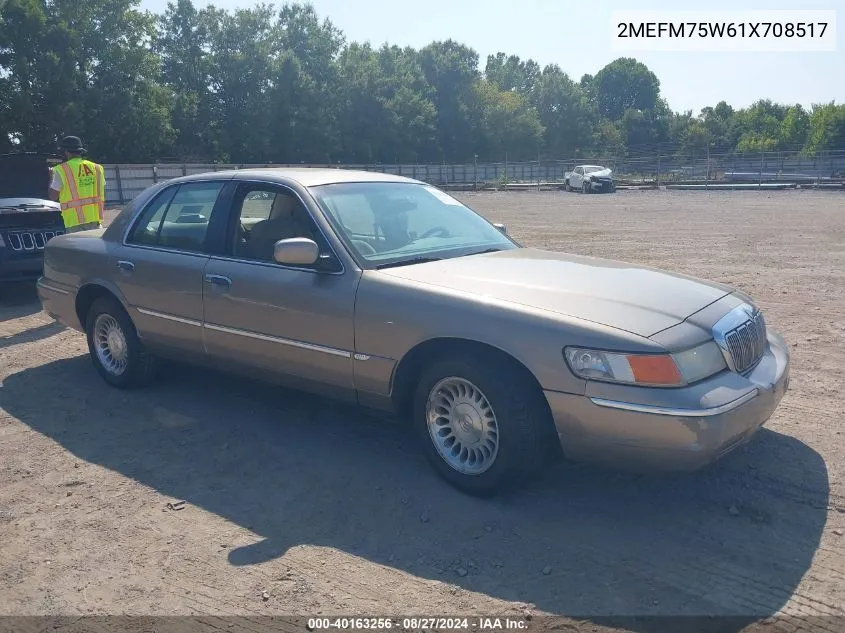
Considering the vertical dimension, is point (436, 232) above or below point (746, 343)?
above

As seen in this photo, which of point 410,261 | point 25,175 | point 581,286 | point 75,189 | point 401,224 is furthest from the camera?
point 25,175

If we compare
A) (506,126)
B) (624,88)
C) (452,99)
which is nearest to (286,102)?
(452,99)

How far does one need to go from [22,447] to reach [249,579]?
2.33 metres

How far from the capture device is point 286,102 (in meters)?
63.1

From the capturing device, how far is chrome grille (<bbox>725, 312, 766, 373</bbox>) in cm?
371

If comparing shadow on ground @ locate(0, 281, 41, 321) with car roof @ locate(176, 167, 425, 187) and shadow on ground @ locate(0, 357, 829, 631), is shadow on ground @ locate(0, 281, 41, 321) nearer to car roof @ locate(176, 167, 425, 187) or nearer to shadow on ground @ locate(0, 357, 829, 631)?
shadow on ground @ locate(0, 357, 829, 631)

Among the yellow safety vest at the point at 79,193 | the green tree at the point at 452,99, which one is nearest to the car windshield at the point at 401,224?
the yellow safety vest at the point at 79,193

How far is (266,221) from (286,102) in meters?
61.6

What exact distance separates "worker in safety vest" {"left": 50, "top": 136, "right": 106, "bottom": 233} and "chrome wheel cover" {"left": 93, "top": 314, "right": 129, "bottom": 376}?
281 centimetres

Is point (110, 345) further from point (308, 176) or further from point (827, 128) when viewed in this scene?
point (827, 128)

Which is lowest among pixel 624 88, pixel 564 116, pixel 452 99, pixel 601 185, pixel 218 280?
pixel 218 280

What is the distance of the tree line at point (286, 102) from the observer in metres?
44.6

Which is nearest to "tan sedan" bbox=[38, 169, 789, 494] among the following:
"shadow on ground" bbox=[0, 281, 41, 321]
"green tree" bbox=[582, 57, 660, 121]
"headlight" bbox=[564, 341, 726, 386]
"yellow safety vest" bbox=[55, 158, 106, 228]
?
"headlight" bbox=[564, 341, 726, 386]

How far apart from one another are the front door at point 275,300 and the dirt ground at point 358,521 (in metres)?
0.54
